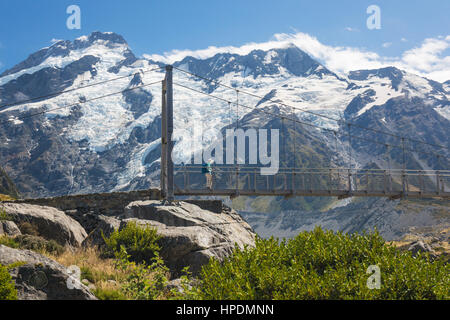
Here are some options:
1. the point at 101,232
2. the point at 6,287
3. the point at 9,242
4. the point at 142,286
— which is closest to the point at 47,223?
the point at 101,232

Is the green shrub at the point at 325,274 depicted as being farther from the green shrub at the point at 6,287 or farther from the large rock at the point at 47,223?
the large rock at the point at 47,223

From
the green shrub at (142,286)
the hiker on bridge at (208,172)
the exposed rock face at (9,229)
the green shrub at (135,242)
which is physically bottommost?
the green shrub at (142,286)

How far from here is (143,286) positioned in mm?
11047

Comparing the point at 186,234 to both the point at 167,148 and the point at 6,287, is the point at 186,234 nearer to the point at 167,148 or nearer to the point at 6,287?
the point at 6,287

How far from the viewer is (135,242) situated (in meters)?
14.0

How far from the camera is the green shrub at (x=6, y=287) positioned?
27.3 feet

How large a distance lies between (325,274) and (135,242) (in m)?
6.49

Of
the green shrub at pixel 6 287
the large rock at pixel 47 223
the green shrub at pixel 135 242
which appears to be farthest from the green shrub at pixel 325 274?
the large rock at pixel 47 223

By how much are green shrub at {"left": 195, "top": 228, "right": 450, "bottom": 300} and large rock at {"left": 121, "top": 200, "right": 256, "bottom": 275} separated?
150 centimetres

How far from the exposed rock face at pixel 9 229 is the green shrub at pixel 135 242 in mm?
2746

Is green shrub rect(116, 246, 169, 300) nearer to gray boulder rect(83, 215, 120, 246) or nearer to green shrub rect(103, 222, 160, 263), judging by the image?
green shrub rect(103, 222, 160, 263)
